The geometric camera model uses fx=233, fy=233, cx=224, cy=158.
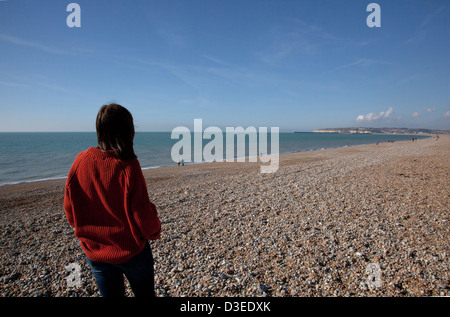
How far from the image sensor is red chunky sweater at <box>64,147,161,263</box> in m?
1.62

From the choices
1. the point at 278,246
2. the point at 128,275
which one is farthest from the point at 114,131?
the point at 278,246

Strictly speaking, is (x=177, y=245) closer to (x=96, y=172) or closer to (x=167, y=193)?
(x=96, y=172)

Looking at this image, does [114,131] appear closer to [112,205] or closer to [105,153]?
[105,153]

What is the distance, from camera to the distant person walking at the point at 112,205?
1.62 metres

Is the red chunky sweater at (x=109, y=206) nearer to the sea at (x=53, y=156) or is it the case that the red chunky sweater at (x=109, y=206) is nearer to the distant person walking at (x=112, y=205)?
the distant person walking at (x=112, y=205)

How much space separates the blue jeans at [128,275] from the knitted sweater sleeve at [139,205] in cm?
21

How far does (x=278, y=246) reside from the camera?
16.2 feet

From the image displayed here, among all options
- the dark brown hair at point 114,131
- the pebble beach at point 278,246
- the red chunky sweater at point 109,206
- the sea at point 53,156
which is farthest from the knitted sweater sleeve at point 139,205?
the sea at point 53,156

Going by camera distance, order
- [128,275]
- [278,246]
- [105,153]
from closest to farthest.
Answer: [105,153]
[128,275]
[278,246]

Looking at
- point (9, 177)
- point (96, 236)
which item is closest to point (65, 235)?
Result: point (96, 236)

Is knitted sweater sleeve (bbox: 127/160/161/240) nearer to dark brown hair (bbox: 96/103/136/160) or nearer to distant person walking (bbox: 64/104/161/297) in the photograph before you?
distant person walking (bbox: 64/104/161/297)

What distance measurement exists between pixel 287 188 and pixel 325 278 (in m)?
6.50

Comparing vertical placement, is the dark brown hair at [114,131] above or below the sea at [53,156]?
above

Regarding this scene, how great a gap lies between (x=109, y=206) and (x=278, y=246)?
409cm
